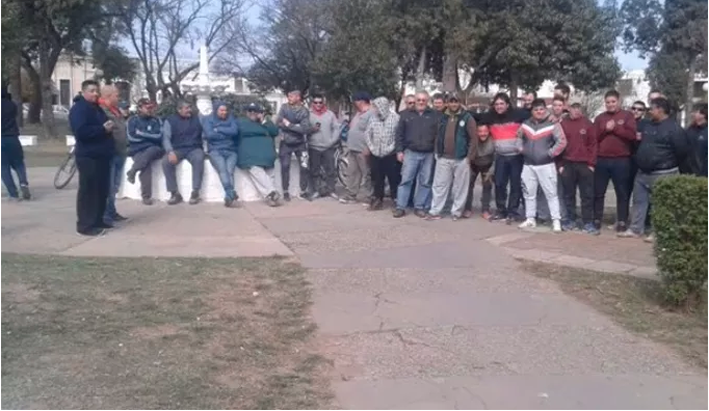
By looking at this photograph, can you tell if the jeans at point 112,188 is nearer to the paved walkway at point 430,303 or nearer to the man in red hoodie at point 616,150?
the paved walkway at point 430,303

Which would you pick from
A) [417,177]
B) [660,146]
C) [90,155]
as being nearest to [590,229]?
[660,146]

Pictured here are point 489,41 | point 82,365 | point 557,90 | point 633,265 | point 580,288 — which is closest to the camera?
point 82,365

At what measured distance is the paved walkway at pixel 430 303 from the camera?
18.2 ft

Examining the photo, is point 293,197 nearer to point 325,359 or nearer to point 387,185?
point 387,185

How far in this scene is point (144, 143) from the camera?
1273 centimetres

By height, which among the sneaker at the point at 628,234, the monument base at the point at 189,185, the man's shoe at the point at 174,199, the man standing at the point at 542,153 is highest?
the man standing at the point at 542,153

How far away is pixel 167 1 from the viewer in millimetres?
45031

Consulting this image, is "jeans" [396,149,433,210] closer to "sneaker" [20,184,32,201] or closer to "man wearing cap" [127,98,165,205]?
"man wearing cap" [127,98,165,205]

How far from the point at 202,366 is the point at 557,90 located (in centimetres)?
749

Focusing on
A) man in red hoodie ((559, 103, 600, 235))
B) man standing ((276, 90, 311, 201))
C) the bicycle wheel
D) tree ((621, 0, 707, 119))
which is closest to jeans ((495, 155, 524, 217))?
man in red hoodie ((559, 103, 600, 235))

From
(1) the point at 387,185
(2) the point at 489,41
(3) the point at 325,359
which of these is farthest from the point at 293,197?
(2) the point at 489,41

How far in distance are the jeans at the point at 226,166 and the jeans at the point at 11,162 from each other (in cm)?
275

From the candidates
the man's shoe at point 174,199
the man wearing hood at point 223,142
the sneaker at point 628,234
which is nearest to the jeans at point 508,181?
the sneaker at point 628,234

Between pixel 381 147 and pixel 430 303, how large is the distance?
5.12 metres
